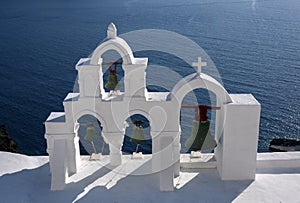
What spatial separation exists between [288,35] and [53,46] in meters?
27.0

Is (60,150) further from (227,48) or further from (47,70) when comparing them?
(227,48)

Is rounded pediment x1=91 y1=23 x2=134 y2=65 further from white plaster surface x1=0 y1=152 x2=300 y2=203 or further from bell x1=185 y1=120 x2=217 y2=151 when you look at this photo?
white plaster surface x1=0 y1=152 x2=300 y2=203

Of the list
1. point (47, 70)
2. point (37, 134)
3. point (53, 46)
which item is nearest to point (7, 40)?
point (53, 46)

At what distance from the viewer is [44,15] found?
65125 mm

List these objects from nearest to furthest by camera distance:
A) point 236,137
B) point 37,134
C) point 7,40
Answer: point 236,137, point 37,134, point 7,40

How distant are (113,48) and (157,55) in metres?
27.1

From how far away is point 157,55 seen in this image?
117 feet

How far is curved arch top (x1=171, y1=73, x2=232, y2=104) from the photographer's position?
8.62 m

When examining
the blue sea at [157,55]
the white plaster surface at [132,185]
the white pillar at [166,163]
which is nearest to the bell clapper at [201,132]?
the white pillar at [166,163]

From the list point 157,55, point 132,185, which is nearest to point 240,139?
point 132,185

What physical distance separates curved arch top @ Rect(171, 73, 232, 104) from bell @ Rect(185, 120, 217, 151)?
0.70m

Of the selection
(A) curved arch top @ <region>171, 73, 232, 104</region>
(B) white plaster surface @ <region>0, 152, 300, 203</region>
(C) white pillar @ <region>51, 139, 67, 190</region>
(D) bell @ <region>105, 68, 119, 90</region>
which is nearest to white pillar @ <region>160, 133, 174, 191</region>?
(B) white plaster surface @ <region>0, 152, 300, 203</region>

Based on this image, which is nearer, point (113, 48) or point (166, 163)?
point (113, 48)

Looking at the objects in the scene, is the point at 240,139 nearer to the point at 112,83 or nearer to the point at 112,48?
the point at 112,83
